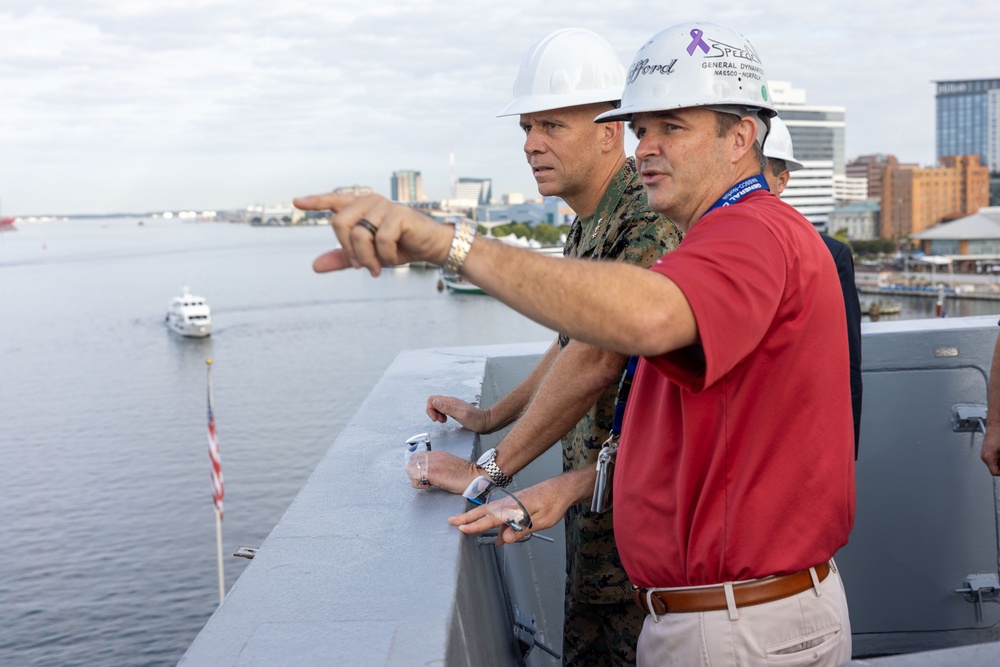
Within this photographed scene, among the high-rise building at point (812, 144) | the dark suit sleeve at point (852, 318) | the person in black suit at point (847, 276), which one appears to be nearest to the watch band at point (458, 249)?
the person in black suit at point (847, 276)

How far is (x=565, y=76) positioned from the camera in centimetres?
226

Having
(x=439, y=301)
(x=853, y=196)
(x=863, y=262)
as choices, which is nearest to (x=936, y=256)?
(x=863, y=262)

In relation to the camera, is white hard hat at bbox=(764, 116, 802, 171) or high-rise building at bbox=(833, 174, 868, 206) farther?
high-rise building at bbox=(833, 174, 868, 206)

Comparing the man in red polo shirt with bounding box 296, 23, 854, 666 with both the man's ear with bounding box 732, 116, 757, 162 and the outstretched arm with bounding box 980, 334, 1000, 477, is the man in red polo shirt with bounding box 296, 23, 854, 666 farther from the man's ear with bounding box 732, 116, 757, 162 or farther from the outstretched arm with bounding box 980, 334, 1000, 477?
the outstretched arm with bounding box 980, 334, 1000, 477

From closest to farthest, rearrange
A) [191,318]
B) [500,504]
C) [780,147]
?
[500,504] < [780,147] < [191,318]

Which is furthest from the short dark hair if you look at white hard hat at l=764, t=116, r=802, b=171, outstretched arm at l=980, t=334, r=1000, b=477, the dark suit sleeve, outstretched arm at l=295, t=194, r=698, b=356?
white hard hat at l=764, t=116, r=802, b=171

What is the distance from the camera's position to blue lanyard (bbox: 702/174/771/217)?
5.08ft

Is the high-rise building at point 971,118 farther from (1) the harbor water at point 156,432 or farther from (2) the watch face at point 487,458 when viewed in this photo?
(2) the watch face at point 487,458

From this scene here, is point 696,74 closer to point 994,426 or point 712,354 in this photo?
point 712,354

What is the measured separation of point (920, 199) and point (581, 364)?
11207cm

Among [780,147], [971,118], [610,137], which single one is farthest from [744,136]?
[971,118]

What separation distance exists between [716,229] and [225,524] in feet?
87.8

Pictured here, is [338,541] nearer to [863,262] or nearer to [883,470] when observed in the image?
[883,470]

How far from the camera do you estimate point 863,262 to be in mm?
92250
